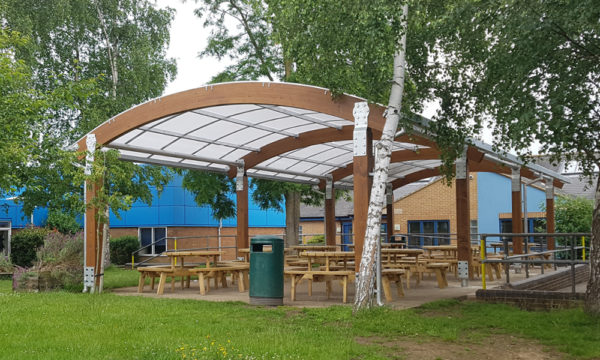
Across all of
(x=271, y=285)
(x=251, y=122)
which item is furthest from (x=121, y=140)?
(x=271, y=285)

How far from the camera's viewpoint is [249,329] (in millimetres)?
8438

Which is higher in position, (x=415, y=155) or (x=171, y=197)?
(x=415, y=155)

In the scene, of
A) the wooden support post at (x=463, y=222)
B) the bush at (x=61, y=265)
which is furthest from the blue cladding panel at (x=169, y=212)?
the wooden support post at (x=463, y=222)

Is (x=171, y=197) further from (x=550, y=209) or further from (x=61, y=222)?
(x=550, y=209)

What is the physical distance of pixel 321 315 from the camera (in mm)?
9641

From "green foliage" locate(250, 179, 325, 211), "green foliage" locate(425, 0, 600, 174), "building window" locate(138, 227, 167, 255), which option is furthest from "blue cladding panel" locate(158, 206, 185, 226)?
"green foliage" locate(425, 0, 600, 174)

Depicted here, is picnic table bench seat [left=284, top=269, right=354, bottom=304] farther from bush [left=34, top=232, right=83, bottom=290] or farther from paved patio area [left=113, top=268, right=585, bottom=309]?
bush [left=34, top=232, right=83, bottom=290]

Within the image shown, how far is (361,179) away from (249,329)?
367 cm

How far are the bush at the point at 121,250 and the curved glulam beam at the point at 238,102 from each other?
14.8 m

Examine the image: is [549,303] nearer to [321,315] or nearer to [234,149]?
[321,315]

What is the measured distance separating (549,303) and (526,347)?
313cm

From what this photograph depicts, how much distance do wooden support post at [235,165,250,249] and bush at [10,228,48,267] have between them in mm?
10788

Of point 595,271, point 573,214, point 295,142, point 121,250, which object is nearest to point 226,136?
point 295,142

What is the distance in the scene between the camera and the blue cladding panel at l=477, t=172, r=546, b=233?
2850 cm
